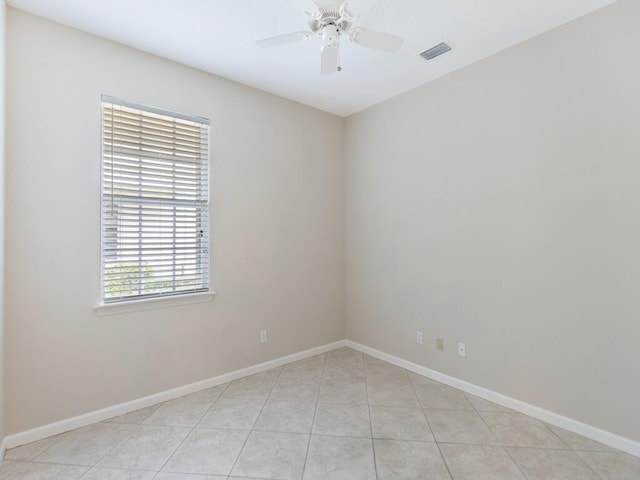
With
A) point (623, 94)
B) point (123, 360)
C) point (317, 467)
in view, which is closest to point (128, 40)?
point (123, 360)

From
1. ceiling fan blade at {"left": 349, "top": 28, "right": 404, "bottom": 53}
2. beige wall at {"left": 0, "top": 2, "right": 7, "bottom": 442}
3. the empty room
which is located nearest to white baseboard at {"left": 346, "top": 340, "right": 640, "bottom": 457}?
the empty room

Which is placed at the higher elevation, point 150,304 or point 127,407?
point 150,304

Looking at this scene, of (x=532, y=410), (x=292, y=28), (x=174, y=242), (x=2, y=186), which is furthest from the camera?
(x=174, y=242)

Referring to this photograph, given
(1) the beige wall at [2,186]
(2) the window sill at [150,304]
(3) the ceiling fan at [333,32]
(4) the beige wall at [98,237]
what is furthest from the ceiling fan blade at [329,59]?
(2) the window sill at [150,304]

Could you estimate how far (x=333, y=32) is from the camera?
1858mm

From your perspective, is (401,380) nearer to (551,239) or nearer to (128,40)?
(551,239)

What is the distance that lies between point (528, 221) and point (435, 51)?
147cm

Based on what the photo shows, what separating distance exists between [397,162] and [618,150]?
1698mm

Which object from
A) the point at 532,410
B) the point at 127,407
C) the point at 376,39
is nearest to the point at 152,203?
the point at 127,407

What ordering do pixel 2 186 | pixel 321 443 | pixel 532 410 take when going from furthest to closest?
Answer: pixel 532 410, pixel 321 443, pixel 2 186

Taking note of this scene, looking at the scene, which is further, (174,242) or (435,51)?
(174,242)

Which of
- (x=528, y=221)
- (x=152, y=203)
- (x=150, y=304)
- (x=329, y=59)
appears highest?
(x=329, y=59)

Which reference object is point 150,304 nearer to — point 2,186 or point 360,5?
point 2,186

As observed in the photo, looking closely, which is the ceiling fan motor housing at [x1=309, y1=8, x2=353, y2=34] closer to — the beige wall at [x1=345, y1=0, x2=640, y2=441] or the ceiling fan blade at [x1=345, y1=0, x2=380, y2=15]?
the ceiling fan blade at [x1=345, y1=0, x2=380, y2=15]
